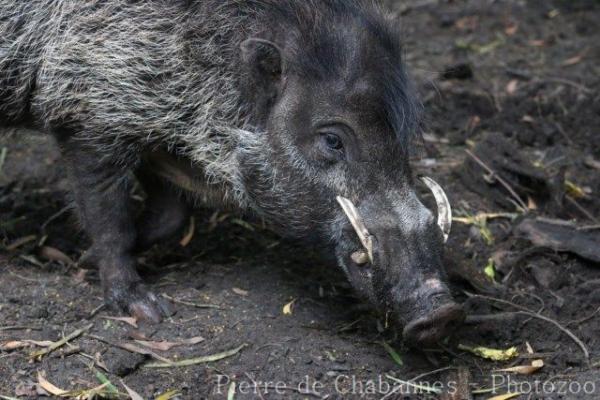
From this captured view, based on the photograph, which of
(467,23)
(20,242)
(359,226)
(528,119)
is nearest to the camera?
(359,226)

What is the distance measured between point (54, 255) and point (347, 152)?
7.54 ft

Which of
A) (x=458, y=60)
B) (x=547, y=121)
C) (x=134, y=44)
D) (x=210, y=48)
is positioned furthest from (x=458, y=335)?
(x=458, y=60)

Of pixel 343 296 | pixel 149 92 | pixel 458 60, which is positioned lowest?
pixel 343 296

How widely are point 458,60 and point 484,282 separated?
11.9ft

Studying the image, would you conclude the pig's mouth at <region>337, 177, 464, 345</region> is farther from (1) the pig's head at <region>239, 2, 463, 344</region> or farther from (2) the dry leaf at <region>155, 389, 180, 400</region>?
(2) the dry leaf at <region>155, 389, 180, 400</region>

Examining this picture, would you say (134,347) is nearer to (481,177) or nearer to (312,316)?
(312,316)

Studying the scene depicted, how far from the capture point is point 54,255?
6.12 m

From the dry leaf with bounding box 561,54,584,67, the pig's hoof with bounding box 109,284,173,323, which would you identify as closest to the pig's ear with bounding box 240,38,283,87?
the pig's hoof with bounding box 109,284,173,323

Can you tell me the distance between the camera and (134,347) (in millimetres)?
4930

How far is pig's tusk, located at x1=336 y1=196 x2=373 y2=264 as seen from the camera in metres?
4.70

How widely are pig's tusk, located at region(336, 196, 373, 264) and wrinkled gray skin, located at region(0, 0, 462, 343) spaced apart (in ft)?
0.12

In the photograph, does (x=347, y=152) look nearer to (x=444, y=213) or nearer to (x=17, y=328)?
(x=444, y=213)

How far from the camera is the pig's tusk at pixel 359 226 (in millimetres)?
4703

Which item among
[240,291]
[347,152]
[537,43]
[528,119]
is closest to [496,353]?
[347,152]
